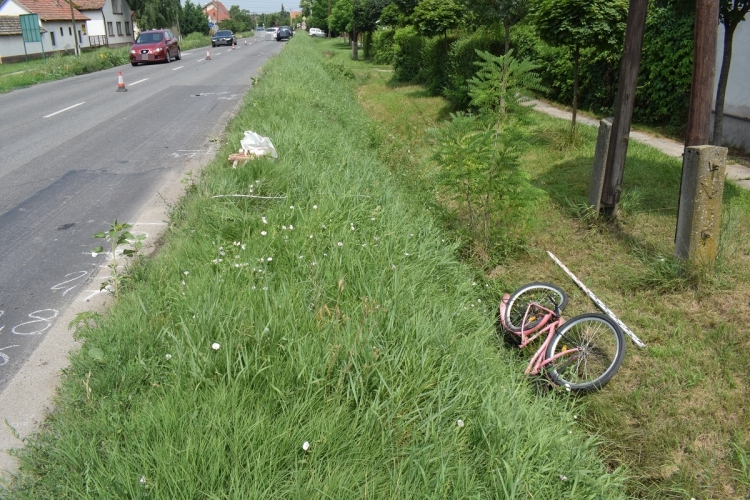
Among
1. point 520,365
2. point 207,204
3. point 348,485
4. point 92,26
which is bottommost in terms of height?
point 520,365

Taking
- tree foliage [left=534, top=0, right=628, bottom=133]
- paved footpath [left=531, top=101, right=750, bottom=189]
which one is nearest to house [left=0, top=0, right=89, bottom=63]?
paved footpath [left=531, top=101, right=750, bottom=189]

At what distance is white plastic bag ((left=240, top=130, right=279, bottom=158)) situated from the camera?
679cm

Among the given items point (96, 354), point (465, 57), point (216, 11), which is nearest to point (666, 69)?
point (465, 57)

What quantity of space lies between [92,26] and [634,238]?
62221 mm

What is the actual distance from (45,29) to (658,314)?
54.3 m

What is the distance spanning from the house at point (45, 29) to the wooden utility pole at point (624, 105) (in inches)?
1796

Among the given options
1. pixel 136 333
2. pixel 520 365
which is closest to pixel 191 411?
pixel 136 333

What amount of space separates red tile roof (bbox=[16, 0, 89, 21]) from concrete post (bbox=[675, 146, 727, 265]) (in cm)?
5414

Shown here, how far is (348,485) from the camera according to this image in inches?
95.0

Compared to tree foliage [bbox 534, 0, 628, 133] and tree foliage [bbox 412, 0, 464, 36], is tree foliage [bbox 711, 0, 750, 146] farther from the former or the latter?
tree foliage [bbox 412, 0, 464, 36]

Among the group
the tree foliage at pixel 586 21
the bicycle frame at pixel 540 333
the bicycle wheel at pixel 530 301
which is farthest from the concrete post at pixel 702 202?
the tree foliage at pixel 586 21

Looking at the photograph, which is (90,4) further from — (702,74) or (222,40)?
(702,74)

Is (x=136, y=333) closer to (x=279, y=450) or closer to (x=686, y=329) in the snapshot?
(x=279, y=450)

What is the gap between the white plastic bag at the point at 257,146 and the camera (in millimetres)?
6789
